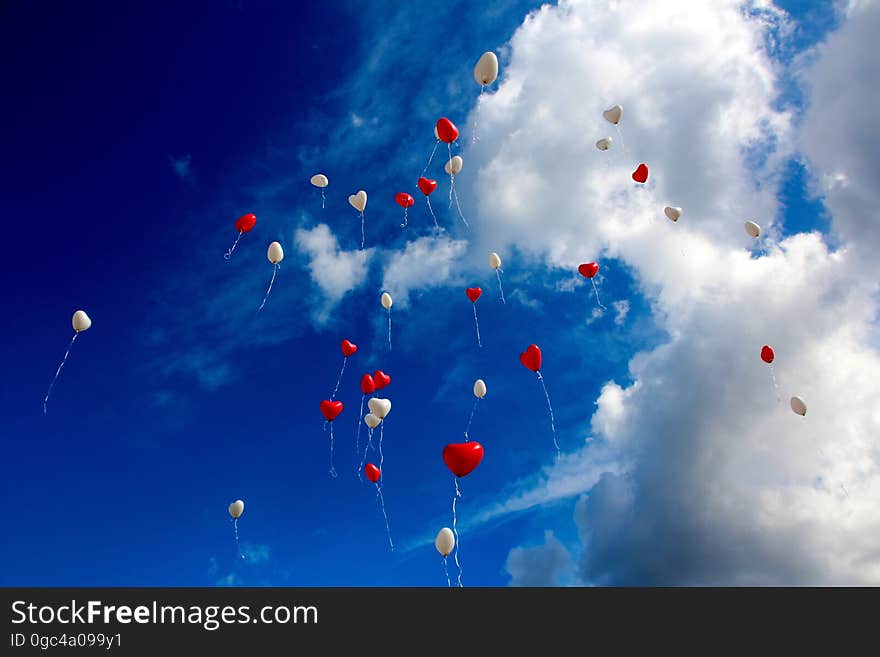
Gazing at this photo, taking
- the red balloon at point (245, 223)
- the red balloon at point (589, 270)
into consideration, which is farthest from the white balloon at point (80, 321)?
the red balloon at point (589, 270)

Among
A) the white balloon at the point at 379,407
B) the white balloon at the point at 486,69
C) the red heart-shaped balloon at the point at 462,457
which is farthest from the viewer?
the white balloon at the point at 379,407

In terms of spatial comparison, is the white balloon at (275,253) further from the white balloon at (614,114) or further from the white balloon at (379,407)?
the white balloon at (614,114)

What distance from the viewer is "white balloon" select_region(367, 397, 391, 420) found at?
35.8 feet

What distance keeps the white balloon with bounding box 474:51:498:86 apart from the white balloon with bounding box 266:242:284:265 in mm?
5090

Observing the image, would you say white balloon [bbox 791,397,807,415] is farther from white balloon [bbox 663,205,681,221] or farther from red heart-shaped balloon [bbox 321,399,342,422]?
red heart-shaped balloon [bbox 321,399,342,422]

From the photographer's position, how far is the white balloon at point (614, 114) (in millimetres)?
11250

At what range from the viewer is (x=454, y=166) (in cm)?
1020

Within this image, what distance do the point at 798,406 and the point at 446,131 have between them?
9.65m

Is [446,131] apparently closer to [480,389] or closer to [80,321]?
[480,389]

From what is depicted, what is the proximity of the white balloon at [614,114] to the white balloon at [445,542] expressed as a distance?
8801 millimetres
